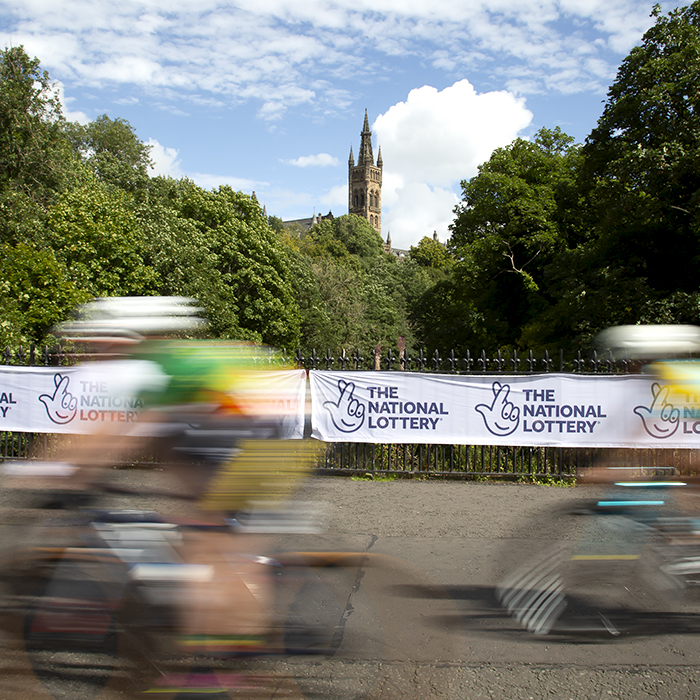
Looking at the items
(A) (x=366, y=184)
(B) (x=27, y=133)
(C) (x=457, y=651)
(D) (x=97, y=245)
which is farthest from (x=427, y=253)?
(A) (x=366, y=184)

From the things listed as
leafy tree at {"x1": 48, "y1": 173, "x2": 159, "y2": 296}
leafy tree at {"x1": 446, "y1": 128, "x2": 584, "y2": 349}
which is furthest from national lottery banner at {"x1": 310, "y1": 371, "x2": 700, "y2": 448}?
leafy tree at {"x1": 446, "y1": 128, "x2": 584, "y2": 349}

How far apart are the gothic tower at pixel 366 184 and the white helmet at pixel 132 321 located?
608ft

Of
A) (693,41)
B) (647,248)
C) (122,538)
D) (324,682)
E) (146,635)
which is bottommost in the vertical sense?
(324,682)

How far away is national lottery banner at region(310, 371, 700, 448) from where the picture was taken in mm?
8953

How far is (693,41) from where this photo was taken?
840 inches

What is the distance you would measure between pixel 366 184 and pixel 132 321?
623ft

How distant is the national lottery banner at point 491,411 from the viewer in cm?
895

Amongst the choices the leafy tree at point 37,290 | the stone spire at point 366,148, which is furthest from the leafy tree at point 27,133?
the stone spire at point 366,148

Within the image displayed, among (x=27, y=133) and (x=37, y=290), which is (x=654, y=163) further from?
(x=27, y=133)

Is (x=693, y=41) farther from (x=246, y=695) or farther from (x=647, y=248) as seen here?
(x=246, y=695)

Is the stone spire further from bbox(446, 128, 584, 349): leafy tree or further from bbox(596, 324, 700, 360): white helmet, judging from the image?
bbox(596, 324, 700, 360): white helmet

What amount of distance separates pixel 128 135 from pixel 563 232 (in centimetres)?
3597

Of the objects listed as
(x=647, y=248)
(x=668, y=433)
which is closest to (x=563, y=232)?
(x=647, y=248)

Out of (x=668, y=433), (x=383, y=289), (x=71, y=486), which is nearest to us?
(x=71, y=486)
